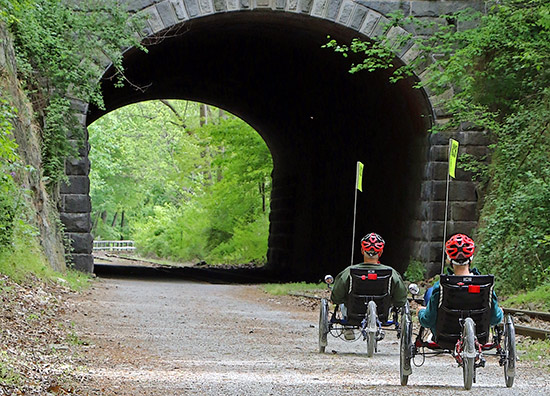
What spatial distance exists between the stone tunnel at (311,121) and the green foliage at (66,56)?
628mm

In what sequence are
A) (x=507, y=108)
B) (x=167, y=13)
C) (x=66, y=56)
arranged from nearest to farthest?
1. (x=66, y=56)
2. (x=507, y=108)
3. (x=167, y=13)

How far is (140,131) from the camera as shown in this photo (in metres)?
61.5

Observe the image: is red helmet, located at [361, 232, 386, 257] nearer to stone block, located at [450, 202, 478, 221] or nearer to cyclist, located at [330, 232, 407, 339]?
cyclist, located at [330, 232, 407, 339]

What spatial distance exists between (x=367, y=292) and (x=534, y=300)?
5.92 m

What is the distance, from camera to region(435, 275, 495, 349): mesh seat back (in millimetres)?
7723

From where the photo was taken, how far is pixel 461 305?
7754 millimetres

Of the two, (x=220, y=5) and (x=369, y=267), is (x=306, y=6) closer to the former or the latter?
(x=220, y=5)

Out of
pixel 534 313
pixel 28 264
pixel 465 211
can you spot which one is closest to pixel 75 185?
pixel 28 264

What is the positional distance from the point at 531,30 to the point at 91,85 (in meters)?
8.87

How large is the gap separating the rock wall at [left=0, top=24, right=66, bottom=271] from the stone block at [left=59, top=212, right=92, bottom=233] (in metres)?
0.83

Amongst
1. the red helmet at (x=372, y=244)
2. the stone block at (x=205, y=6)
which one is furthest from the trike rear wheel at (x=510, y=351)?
the stone block at (x=205, y=6)

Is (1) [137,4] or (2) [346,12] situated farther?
(2) [346,12]

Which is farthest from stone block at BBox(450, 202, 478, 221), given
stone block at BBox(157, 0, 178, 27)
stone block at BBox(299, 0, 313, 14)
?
stone block at BBox(157, 0, 178, 27)

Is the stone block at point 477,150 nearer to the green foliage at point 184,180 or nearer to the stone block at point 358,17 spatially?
Answer: the stone block at point 358,17
